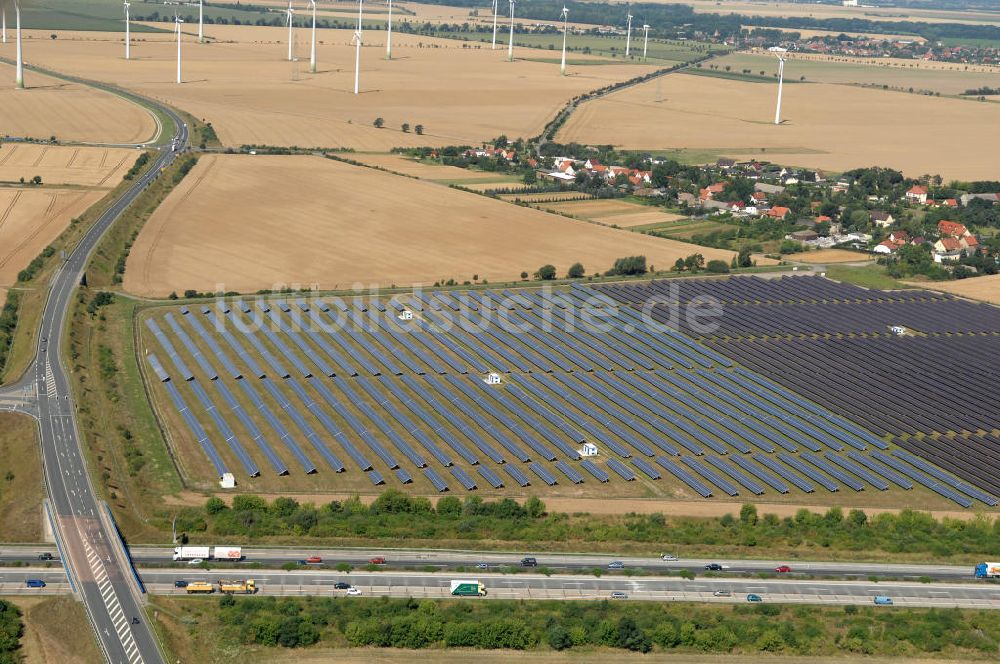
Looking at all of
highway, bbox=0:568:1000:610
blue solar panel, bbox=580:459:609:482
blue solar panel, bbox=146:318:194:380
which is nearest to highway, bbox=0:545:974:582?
highway, bbox=0:568:1000:610

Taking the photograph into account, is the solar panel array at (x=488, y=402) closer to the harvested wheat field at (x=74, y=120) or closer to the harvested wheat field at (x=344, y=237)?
the harvested wheat field at (x=344, y=237)

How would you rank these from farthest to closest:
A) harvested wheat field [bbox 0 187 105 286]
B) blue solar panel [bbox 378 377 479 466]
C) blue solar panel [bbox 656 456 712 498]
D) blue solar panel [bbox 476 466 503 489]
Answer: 1. harvested wheat field [bbox 0 187 105 286]
2. blue solar panel [bbox 378 377 479 466]
3. blue solar panel [bbox 656 456 712 498]
4. blue solar panel [bbox 476 466 503 489]

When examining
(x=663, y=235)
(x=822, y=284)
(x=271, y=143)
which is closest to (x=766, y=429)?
(x=822, y=284)

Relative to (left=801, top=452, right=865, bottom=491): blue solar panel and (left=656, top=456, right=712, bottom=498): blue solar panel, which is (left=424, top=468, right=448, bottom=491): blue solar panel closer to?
(left=656, top=456, right=712, bottom=498): blue solar panel

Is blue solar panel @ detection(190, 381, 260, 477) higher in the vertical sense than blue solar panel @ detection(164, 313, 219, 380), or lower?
lower

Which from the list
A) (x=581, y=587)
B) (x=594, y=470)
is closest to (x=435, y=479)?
(x=594, y=470)

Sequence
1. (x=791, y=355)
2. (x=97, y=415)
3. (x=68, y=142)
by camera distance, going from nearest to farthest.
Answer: (x=97, y=415) → (x=791, y=355) → (x=68, y=142)

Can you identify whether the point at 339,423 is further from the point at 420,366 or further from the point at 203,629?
the point at 203,629
